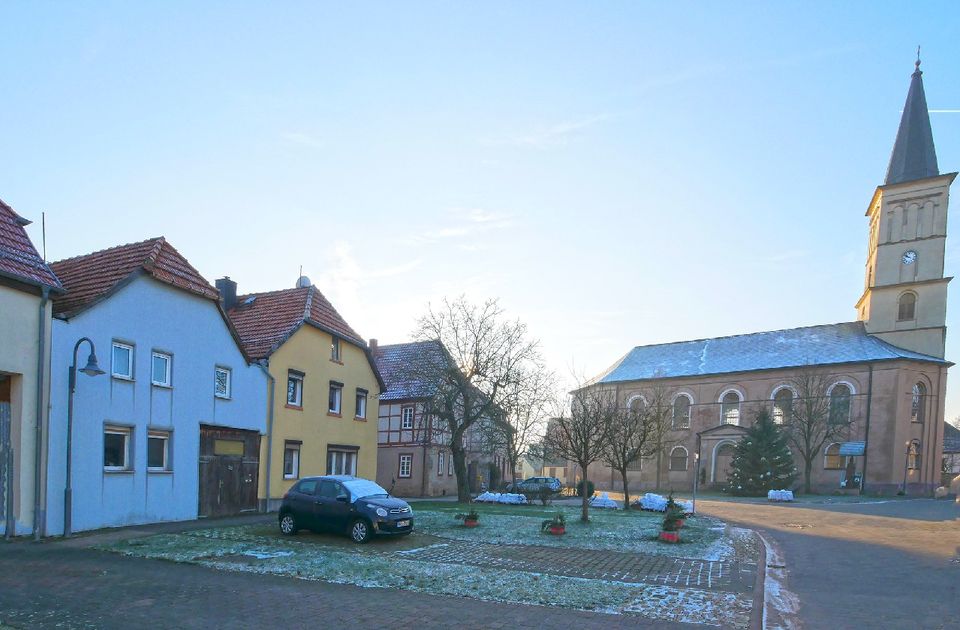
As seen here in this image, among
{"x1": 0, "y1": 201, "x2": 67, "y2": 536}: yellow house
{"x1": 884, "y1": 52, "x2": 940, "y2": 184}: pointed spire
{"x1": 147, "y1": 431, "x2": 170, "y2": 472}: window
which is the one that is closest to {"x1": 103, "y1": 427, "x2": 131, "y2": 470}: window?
{"x1": 147, "y1": 431, "x2": 170, "y2": 472}: window

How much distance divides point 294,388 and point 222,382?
3928 millimetres

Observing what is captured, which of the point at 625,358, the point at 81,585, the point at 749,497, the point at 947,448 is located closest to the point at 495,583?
the point at 81,585

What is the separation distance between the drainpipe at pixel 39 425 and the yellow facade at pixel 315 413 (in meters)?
8.97

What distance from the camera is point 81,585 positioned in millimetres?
9930

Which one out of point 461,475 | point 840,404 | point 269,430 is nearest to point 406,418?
point 461,475

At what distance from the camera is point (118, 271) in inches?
717

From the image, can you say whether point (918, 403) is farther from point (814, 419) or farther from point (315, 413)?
point (315, 413)

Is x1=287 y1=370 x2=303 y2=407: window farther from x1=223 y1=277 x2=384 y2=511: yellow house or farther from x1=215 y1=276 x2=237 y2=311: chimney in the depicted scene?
x1=215 y1=276 x2=237 y2=311: chimney

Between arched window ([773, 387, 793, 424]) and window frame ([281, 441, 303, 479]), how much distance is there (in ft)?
149

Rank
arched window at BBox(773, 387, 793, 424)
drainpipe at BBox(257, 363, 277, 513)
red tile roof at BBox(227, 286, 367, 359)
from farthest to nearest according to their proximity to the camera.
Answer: arched window at BBox(773, 387, 793, 424) → red tile roof at BBox(227, 286, 367, 359) → drainpipe at BBox(257, 363, 277, 513)

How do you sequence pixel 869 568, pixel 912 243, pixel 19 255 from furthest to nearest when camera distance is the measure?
1. pixel 912 243
2. pixel 19 255
3. pixel 869 568

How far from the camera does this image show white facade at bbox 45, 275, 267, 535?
51.8ft

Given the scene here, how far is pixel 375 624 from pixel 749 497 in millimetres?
45243

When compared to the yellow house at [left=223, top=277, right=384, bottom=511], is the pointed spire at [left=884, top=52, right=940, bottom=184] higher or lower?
higher
